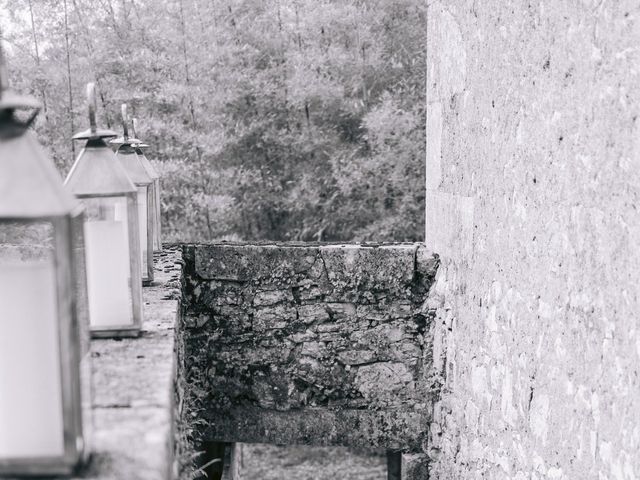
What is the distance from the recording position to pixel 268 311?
11.7ft

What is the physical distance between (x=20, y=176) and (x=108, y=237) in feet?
2.53

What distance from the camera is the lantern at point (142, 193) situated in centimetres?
237

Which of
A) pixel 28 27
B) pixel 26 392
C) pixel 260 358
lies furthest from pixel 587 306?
pixel 28 27

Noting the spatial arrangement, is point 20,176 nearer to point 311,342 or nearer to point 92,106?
point 92,106

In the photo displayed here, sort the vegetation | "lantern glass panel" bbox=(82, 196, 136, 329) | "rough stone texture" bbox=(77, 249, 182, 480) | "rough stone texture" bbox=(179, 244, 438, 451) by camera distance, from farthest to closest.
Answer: the vegetation
"rough stone texture" bbox=(179, 244, 438, 451)
"lantern glass panel" bbox=(82, 196, 136, 329)
"rough stone texture" bbox=(77, 249, 182, 480)

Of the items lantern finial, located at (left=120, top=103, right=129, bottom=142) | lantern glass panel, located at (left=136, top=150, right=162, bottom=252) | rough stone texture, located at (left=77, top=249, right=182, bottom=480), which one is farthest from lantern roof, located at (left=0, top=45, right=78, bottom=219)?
lantern glass panel, located at (left=136, top=150, right=162, bottom=252)

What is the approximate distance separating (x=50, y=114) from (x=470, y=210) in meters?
5.06

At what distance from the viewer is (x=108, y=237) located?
1.73 m

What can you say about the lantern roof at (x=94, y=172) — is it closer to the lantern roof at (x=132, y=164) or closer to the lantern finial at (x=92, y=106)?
the lantern finial at (x=92, y=106)

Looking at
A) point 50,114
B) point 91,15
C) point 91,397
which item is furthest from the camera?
point 91,15

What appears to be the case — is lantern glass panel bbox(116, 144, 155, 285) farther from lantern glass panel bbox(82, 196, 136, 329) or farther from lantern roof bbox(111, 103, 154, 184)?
lantern glass panel bbox(82, 196, 136, 329)

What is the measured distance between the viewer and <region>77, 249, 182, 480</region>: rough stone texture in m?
1.10

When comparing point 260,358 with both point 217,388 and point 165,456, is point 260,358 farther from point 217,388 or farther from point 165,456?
point 165,456

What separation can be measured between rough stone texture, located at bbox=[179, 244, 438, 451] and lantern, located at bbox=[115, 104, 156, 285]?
2.83 feet
